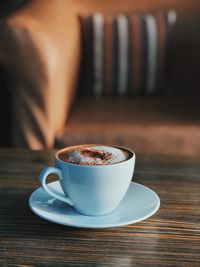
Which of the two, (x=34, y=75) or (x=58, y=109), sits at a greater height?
(x=34, y=75)

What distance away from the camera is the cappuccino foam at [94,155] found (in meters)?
0.63

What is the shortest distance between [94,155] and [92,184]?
0.13 ft

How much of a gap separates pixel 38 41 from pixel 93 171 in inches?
30.2

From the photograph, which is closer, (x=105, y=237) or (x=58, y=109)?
(x=105, y=237)

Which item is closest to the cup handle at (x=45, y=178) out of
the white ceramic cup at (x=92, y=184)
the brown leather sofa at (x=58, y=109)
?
the white ceramic cup at (x=92, y=184)

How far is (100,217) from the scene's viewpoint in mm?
637

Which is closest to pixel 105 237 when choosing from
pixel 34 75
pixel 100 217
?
pixel 100 217

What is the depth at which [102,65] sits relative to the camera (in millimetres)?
1705

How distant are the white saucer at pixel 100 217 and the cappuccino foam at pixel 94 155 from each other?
0.07 m

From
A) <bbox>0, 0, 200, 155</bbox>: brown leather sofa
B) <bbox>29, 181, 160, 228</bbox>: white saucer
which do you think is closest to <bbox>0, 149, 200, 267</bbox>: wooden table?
<bbox>29, 181, 160, 228</bbox>: white saucer

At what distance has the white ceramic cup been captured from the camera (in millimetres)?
617

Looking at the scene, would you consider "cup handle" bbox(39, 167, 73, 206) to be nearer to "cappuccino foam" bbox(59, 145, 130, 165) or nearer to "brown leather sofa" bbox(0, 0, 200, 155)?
"cappuccino foam" bbox(59, 145, 130, 165)

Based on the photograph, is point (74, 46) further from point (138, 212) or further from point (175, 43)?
point (138, 212)

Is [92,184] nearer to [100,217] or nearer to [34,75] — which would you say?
[100,217]
